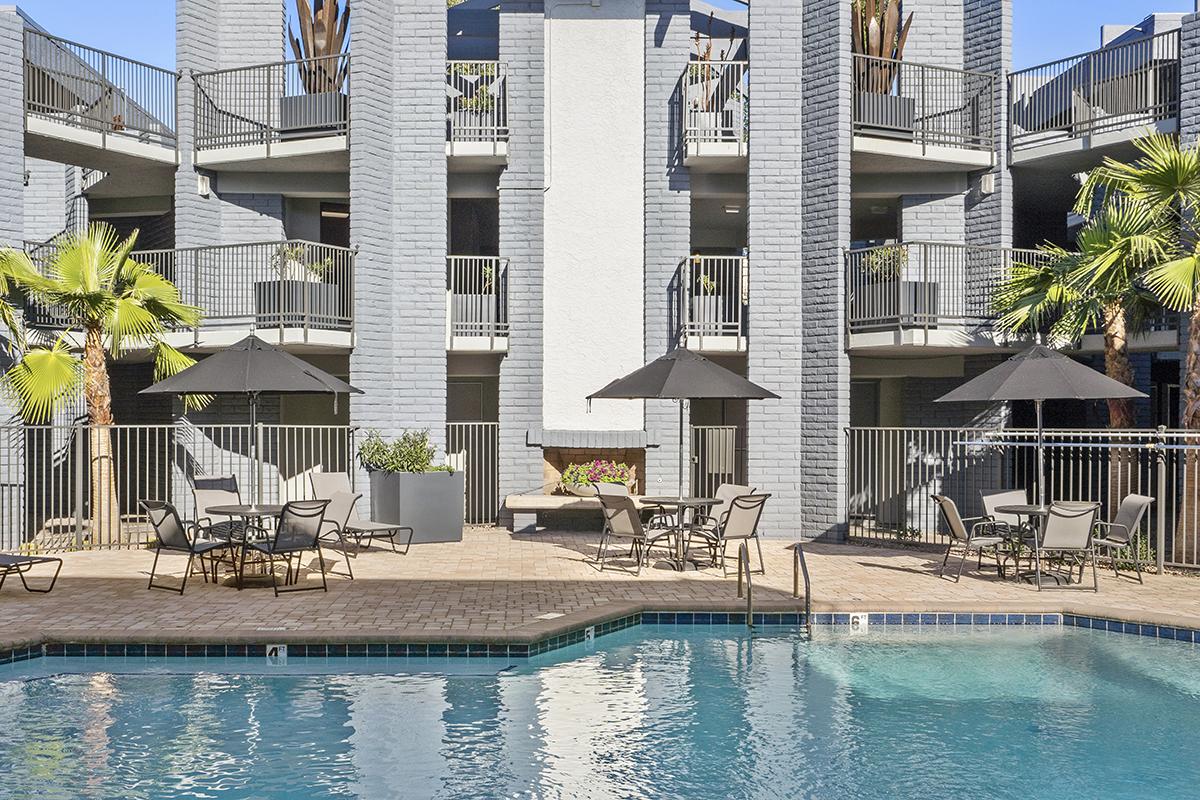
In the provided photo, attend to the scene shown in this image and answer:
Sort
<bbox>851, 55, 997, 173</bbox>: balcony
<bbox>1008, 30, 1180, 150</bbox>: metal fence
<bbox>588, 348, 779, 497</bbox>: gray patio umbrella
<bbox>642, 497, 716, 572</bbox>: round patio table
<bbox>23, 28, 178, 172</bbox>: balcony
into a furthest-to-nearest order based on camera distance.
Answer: <bbox>851, 55, 997, 173</bbox>: balcony < <bbox>23, 28, 178, 172</bbox>: balcony < <bbox>1008, 30, 1180, 150</bbox>: metal fence < <bbox>642, 497, 716, 572</bbox>: round patio table < <bbox>588, 348, 779, 497</bbox>: gray patio umbrella

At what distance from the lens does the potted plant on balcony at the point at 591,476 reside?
16.3 m

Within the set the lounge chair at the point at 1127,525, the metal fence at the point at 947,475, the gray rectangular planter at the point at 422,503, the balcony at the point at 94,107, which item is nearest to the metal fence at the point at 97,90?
the balcony at the point at 94,107

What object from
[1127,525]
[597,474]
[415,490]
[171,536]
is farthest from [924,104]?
[171,536]

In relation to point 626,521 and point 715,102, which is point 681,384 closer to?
point 626,521

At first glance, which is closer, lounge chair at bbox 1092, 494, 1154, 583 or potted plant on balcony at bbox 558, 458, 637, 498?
lounge chair at bbox 1092, 494, 1154, 583

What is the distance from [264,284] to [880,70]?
10536 millimetres

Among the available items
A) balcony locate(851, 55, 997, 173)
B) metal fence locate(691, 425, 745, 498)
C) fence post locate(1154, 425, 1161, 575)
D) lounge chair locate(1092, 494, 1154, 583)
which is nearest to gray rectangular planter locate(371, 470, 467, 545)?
metal fence locate(691, 425, 745, 498)

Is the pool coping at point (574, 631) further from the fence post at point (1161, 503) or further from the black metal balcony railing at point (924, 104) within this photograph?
the black metal balcony railing at point (924, 104)

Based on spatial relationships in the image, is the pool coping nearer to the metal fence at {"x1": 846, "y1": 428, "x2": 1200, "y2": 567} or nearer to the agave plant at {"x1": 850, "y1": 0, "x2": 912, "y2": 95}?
the metal fence at {"x1": 846, "y1": 428, "x2": 1200, "y2": 567}

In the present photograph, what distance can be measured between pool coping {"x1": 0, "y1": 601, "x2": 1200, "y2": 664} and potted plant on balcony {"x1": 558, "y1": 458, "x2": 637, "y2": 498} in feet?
21.0

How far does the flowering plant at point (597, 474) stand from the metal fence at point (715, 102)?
17.4ft

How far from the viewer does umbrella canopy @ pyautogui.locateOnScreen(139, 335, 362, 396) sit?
11.0 m

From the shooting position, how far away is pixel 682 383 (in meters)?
12.0

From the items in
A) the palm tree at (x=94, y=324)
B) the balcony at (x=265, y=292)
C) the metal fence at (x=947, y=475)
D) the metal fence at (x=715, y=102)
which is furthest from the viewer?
the metal fence at (x=715, y=102)
